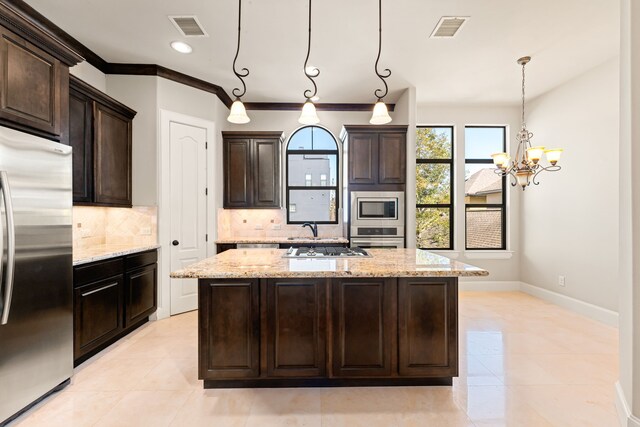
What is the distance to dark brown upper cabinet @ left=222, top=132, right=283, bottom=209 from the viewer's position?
4781mm

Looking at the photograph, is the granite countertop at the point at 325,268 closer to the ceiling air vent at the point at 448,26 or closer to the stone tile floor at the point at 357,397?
the stone tile floor at the point at 357,397

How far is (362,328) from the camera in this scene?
89.2 inches

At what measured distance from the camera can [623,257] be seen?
1.99 metres

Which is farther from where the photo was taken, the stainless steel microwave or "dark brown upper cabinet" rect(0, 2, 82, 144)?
the stainless steel microwave

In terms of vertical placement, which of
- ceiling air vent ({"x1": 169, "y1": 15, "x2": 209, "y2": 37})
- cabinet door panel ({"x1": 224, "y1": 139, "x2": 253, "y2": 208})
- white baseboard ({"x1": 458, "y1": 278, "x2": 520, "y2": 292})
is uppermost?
ceiling air vent ({"x1": 169, "y1": 15, "x2": 209, "y2": 37})

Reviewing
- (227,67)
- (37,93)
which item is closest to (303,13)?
(227,67)

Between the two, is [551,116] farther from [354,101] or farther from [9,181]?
[9,181]

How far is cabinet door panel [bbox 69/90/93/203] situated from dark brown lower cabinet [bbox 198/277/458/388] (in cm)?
181

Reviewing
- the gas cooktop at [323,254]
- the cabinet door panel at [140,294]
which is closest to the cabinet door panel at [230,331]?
the gas cooktop at [323,254]

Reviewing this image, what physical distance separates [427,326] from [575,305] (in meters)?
3.31

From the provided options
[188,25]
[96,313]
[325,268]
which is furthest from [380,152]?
[96,313]

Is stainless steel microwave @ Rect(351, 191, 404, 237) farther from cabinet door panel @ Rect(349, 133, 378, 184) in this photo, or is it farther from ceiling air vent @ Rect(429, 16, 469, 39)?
ceiling air vent @ Rect(429, 16, 469, 39)

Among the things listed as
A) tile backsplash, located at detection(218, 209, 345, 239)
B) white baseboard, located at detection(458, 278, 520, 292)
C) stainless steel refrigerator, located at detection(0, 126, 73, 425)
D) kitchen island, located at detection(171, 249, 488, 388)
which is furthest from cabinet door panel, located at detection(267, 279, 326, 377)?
white baseboard, located at detection(458, 278, 520, 292)

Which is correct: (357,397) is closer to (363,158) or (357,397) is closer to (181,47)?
(363,158)
